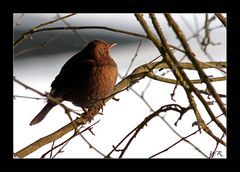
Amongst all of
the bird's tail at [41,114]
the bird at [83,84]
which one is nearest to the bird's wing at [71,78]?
the bird at [83,84]

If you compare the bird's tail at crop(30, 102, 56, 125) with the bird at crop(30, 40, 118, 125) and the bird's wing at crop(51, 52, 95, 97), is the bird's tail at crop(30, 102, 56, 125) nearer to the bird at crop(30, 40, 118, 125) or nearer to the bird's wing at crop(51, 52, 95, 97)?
the bird at crop(30, 40, 118, 125)

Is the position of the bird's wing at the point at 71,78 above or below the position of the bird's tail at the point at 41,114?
above

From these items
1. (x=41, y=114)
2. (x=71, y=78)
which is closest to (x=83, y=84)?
A: (x=71, y=78)

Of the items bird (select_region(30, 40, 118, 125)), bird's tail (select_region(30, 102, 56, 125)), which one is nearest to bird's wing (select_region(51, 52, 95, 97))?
bird (select_region(30, 40, 118, 125))

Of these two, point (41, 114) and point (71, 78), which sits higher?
point (71, 78)

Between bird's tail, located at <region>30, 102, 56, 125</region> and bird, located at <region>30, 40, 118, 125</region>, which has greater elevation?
bird, located at <region>30, 40, 118, 125</region>

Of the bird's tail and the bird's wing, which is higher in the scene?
the bird's wing

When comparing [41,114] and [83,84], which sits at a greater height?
[83,84]

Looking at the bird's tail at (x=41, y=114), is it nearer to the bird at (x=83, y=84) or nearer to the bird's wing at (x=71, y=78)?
the bird at (x=83, y=84)

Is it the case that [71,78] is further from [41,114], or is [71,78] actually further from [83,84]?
[41,114]
